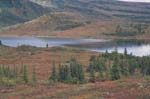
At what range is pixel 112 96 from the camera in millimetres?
71562

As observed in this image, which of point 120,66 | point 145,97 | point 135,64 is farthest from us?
point 135,64

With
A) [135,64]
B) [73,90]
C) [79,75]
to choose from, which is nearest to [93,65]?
[135,64]

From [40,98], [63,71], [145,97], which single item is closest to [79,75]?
[63,71]

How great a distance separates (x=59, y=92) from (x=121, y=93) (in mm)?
14267

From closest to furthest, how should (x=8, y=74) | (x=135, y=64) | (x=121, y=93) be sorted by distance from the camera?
(x=121, y=93), (x=8, y=74), (x=135, y=64)

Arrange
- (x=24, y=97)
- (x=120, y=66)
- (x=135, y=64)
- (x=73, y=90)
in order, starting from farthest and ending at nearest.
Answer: (x=135, y=64) → (x=120, y=66) → (x=73, y=90) → (x=24, y=97)

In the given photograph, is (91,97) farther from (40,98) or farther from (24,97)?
(24,97)

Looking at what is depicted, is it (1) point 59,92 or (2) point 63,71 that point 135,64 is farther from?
(1) point 59,92

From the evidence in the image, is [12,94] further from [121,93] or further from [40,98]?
[121,93]

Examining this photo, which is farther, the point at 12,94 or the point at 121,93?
the point at 12,94

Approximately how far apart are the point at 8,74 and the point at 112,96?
56.1 meters

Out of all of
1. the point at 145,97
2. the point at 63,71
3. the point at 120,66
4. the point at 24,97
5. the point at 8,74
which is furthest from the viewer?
the point at 120,66

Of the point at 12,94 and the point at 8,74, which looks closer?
the point at 12,94

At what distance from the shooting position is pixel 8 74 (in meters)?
121
